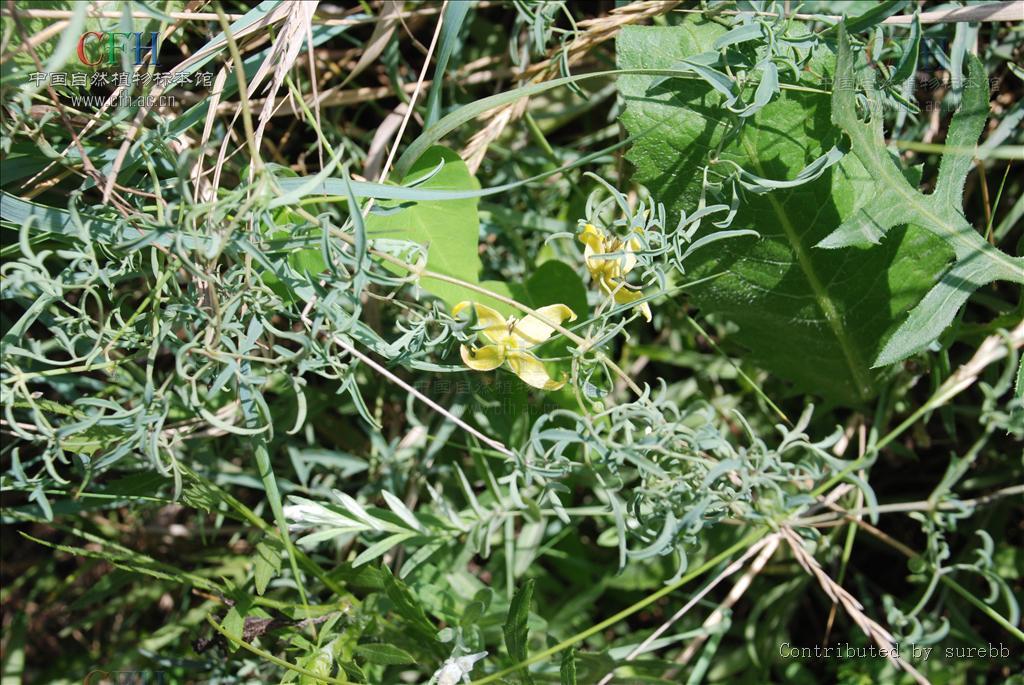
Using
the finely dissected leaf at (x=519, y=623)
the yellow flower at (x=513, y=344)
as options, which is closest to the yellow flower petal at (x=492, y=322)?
the yellow flower at (x=513, y=344)

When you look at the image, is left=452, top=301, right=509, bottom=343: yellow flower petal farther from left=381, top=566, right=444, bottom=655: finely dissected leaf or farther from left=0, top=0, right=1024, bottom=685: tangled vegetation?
left=381, top=566, right=444, bottom=655: finely dissected leaf

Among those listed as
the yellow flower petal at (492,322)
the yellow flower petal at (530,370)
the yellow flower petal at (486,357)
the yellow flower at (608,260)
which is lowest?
the yellow flower petal at (530,370)

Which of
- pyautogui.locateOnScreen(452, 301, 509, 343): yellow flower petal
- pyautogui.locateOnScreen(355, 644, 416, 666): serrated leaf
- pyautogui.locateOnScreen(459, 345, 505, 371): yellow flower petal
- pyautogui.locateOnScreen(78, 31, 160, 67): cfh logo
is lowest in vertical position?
pyautogui.locateOnScreen(355, 644, 416, 666): serrated leaf

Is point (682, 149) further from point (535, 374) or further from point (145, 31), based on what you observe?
point (145, 31)

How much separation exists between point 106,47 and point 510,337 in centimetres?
65

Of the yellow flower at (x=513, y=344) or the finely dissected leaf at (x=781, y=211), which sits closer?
the yellow flower at (x=513, y=344)

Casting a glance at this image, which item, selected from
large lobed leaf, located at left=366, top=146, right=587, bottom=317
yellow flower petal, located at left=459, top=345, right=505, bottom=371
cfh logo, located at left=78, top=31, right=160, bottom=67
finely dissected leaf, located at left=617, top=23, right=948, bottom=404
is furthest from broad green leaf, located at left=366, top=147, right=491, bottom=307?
cfh logo, located at left=78, top=31, right=160, bottom=67

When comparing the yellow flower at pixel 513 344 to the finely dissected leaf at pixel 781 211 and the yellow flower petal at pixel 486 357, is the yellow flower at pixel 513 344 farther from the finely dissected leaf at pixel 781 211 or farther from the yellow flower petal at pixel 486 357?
the finely dissected leaf at pixel 781 211

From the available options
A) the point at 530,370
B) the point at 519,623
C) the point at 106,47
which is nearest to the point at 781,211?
the point at 530,370

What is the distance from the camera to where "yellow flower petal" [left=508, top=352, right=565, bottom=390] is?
3.10 ft

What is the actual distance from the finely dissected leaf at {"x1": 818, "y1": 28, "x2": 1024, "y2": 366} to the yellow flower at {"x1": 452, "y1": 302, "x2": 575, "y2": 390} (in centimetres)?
37

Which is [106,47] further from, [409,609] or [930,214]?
[930,214]

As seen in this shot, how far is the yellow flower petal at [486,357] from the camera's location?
0.93 metres

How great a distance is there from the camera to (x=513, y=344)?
37.5 inches
